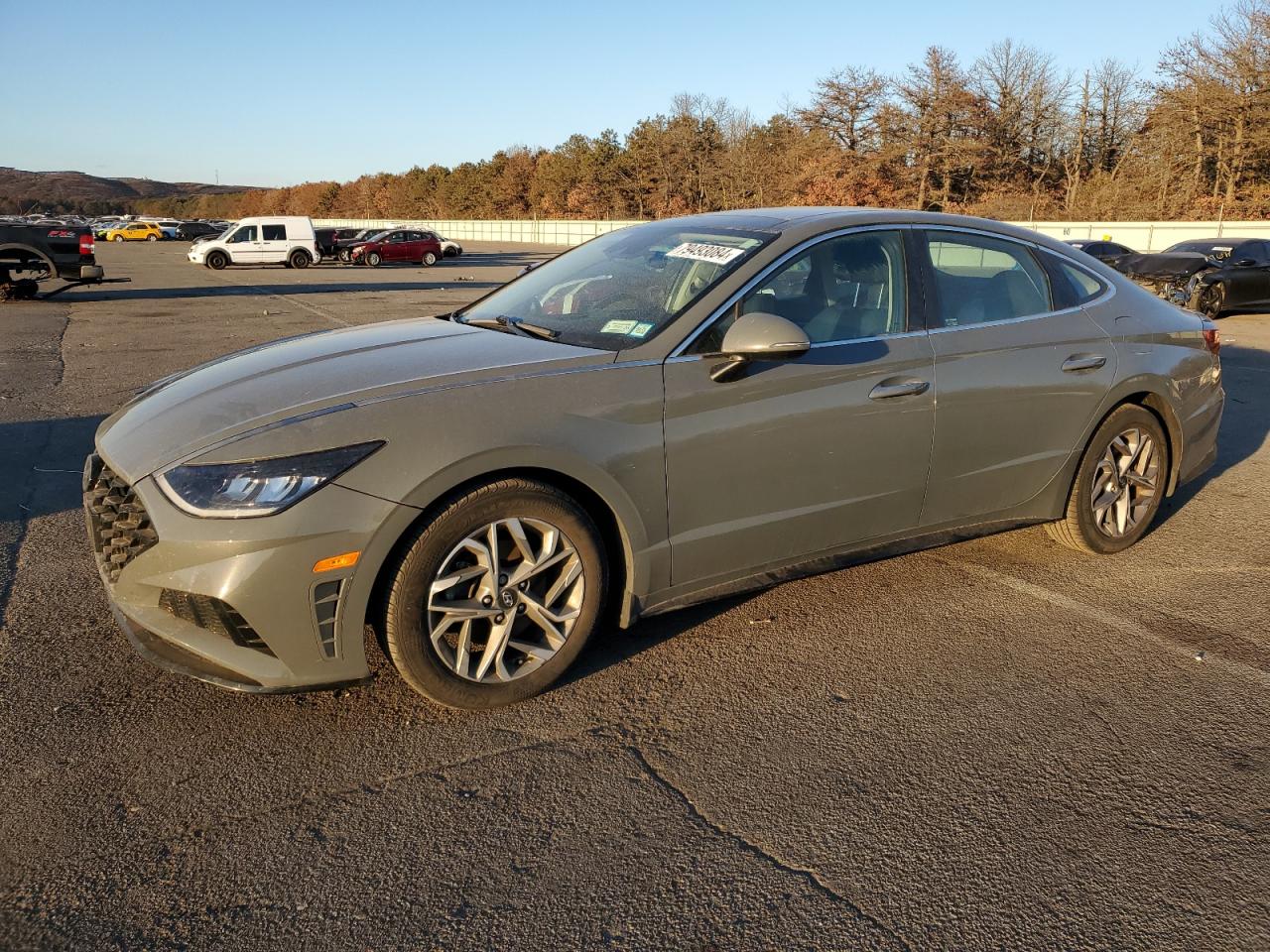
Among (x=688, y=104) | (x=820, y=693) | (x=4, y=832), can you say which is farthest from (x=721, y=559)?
(x=688, y=104)

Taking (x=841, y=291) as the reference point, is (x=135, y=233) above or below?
above

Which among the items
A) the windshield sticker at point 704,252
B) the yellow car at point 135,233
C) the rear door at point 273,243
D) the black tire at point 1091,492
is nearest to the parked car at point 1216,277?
the black tire at point 1091,492

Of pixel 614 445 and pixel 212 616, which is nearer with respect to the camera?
pixel 212 616

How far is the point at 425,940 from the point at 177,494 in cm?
151

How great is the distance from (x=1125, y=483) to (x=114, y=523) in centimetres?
449

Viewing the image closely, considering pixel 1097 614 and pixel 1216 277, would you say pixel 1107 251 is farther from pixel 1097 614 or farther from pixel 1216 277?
pixel 1097 614

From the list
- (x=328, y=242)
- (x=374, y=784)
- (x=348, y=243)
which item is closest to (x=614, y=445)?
(x=374, y=784)

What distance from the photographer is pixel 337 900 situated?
234 cm

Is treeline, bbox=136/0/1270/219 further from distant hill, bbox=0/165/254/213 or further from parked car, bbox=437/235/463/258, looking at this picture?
distant hill, bbox=0/165/254/213

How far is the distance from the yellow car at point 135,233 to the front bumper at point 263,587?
7693 centimetres

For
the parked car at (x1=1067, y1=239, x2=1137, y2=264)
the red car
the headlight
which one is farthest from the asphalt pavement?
the red car

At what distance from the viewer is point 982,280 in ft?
14.3

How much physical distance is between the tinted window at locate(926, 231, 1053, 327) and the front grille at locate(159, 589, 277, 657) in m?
2.96

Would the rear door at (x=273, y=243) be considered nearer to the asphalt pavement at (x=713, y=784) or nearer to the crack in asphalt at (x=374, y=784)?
the asphalt pavement at (x=713, y=784)
